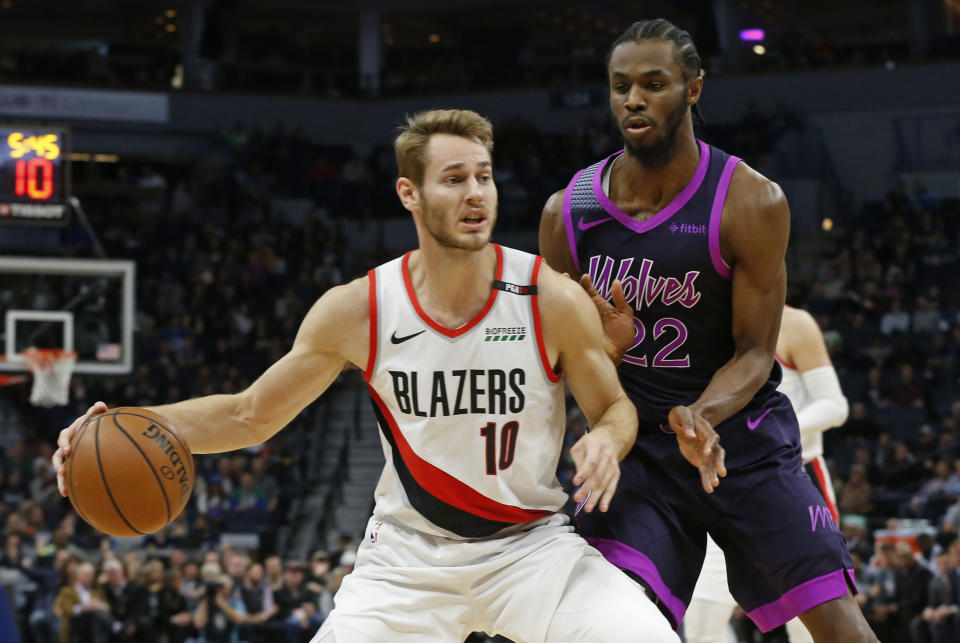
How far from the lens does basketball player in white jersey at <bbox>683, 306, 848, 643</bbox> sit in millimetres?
5391

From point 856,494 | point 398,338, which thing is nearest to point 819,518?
point 398,338

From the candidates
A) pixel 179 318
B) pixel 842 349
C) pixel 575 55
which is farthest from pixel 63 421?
pixel 575 55

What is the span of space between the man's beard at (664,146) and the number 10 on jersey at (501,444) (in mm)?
928

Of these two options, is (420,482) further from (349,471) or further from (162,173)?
(162,173)

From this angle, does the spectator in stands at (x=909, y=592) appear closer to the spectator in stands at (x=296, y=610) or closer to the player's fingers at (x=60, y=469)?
the spectator in stands at (x=296, y=610)

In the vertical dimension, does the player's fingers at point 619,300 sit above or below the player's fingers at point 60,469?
above

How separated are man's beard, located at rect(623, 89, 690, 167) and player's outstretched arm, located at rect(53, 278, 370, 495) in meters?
0.94

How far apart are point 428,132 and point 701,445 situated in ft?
4.07

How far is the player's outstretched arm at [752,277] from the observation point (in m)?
3.87

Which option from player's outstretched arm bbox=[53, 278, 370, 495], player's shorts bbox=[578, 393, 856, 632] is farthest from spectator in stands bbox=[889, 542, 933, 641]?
player's outstretched arm bbox=[53, 278, 370, 495]

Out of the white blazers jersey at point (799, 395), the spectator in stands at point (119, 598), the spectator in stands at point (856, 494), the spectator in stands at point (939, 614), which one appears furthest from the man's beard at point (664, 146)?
the spectator in stands at point (119, 598)

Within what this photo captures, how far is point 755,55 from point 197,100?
9860 mm

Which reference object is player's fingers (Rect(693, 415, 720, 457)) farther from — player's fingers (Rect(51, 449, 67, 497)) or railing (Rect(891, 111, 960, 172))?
railing (Rect(891, 111, 960, 172))

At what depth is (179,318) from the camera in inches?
760
